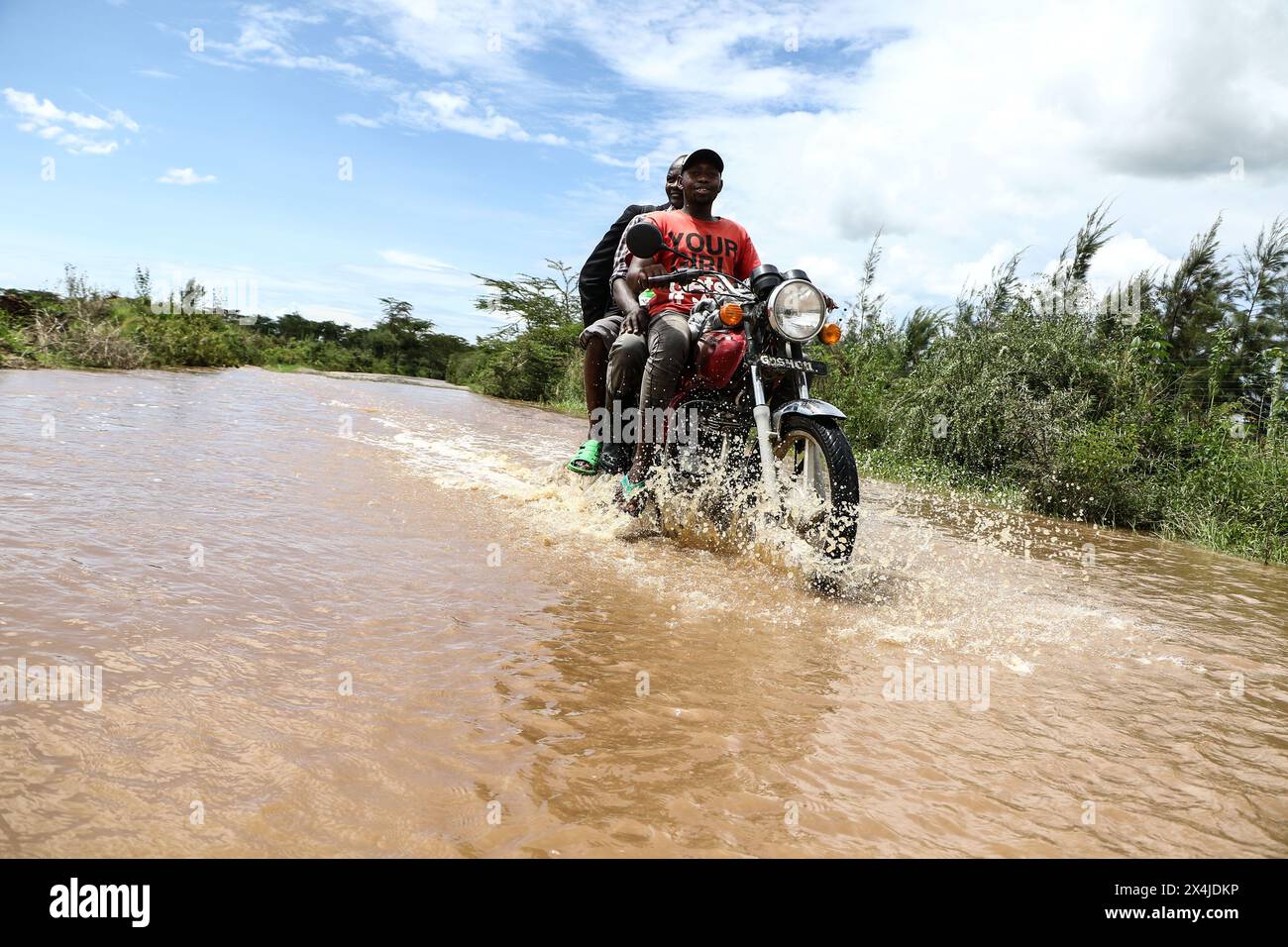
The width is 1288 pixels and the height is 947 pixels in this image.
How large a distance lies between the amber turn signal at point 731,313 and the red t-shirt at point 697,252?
0.52m

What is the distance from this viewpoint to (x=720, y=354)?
4219 millimetres

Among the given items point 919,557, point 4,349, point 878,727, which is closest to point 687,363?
point 919,557

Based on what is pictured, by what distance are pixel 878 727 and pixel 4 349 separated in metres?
13.3

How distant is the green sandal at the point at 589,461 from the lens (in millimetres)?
5215

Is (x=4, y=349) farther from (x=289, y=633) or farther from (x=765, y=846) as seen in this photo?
(x=765, y=846)

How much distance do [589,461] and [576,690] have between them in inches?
119

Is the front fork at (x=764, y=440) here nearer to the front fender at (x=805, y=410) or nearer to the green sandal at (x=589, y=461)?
the front fender at (x=805, y=410)

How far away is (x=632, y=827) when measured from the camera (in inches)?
63.8

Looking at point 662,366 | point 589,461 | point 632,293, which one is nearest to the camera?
point 662,366

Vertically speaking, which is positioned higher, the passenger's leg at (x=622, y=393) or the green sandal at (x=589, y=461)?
the passenger's leg at (x=622, y=393)

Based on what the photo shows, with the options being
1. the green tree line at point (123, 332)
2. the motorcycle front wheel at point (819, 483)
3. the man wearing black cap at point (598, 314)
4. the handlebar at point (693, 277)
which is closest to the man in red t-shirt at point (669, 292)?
the handlebar at point (693, 277)

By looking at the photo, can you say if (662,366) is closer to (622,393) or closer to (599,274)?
(622,393)

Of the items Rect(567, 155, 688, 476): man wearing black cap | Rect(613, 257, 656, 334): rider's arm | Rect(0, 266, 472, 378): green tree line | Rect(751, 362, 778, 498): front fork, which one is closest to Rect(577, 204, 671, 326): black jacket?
Rect(567, 155, 688, 476): man wearing black cap

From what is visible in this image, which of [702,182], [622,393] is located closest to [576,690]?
[622,393]
